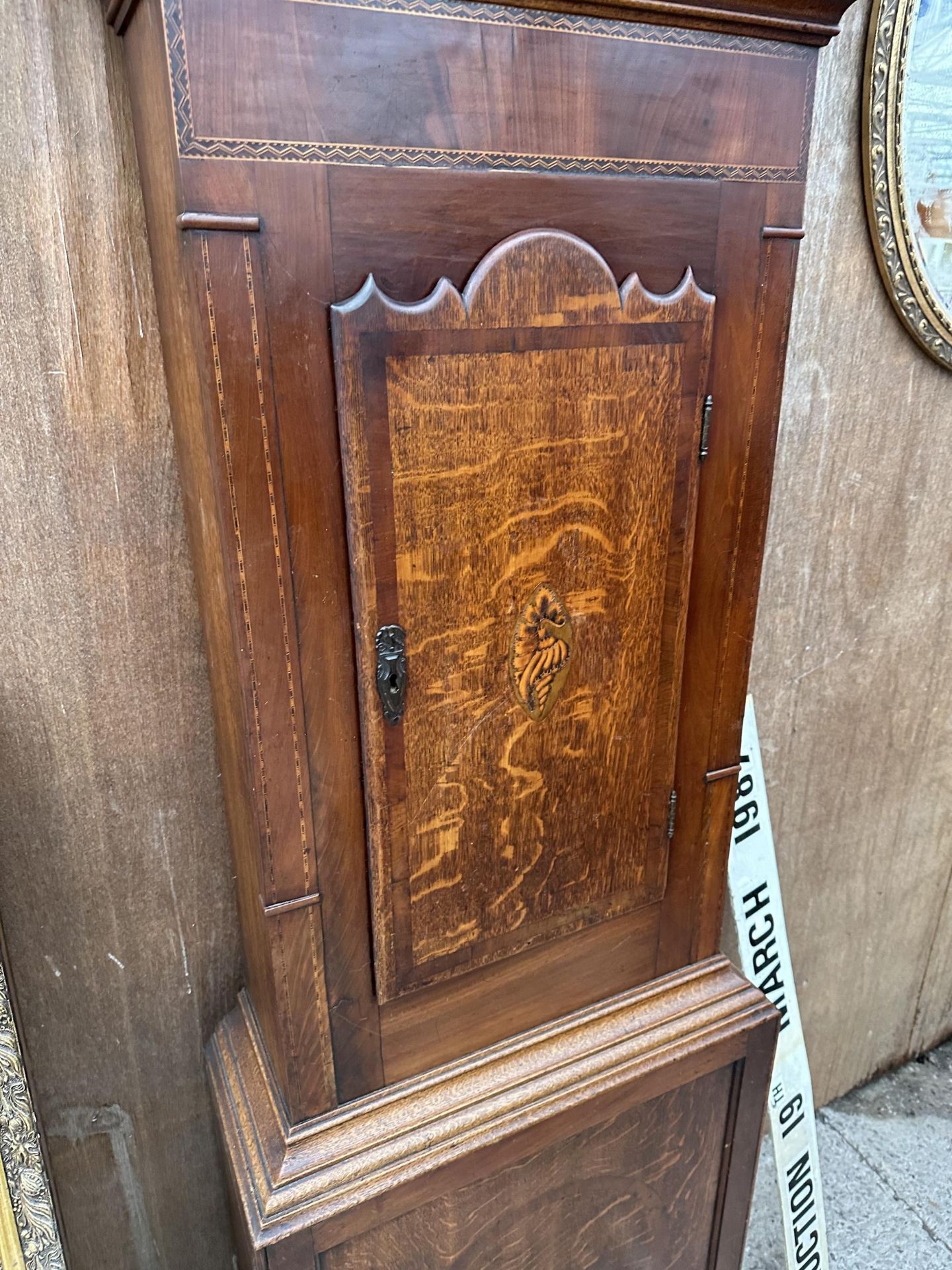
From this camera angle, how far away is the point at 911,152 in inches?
43.2

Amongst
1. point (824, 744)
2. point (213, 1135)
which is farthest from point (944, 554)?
point (213, 1135)

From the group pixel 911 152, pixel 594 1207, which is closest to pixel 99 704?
pixel 594 1207

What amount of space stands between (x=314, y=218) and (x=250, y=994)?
0.84 metres

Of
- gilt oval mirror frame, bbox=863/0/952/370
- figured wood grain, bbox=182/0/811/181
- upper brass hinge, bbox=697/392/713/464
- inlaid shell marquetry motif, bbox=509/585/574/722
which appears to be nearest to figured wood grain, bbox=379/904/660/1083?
inlaid shell marquetry motif, bbox=509/585/574/722

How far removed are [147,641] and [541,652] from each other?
42 centimetres

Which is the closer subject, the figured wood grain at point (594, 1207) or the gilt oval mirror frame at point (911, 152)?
the figured wood grain at point (594, 1207)

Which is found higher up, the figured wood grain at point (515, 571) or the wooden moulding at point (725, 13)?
the wooden moulding at point (725, 13)

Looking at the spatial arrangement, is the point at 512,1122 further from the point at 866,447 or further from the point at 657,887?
the point at 866,447

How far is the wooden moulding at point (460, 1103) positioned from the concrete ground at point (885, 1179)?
0.76m

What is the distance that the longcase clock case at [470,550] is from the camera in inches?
23.6

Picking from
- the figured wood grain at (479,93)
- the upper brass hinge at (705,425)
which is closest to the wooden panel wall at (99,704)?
the figured wood grain at (479,93)

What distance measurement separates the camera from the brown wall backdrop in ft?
2.57

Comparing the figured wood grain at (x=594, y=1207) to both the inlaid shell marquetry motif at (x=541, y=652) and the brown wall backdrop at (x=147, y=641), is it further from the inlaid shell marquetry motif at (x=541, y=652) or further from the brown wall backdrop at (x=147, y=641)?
the inlaid shell marquetry motif at (x=541, y=652)

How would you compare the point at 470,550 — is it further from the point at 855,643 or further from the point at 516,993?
the point at 855,643
